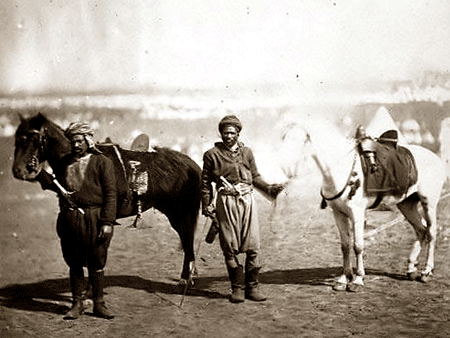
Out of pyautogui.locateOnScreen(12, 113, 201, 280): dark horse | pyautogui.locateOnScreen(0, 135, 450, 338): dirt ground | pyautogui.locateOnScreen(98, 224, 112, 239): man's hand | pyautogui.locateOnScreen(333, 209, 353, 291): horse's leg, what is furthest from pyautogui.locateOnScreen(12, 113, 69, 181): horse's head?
pyautogui.locateOnScreen(333, 209, 353, 291): horse's leg

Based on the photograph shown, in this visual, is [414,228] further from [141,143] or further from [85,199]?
[85,199]

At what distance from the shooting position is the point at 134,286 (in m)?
3.43

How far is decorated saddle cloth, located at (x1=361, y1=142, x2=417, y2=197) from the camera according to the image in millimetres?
3587

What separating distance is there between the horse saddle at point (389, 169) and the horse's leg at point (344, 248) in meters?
0.19

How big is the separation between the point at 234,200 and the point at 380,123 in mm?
899

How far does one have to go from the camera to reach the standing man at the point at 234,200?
328 cm

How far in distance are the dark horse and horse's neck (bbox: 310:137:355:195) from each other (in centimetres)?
60

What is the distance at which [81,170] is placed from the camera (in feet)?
10.2

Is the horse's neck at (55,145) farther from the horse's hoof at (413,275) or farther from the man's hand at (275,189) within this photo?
the horse's hoof at (413,275)

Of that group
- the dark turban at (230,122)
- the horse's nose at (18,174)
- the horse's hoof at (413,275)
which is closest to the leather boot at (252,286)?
Answer: the dark turban at (230,122)

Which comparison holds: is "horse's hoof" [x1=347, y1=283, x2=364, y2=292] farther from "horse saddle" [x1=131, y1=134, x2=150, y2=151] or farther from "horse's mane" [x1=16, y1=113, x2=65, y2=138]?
"horse's mane" [x1=16, y1=113, x2=65, y2=138]

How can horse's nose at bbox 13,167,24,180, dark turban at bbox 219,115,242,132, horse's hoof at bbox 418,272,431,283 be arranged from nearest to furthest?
horse's nose at bbox 13,167,24,180
dark turban at bbox 219,115,242,132
horse's hoof at bbox 418,272,431,283

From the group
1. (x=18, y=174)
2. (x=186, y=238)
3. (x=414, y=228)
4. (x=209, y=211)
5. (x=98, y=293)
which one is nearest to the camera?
(x=18, y=174)

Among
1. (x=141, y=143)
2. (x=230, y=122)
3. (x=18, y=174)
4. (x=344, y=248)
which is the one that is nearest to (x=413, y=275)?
(x=344, y=248)
